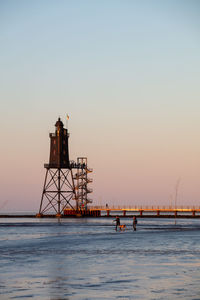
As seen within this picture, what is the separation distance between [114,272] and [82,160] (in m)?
122

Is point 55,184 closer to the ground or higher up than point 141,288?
higher up

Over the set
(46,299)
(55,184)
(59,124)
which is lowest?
(46,299)

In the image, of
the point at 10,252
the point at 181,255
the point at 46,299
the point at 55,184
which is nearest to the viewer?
the point at 46,299

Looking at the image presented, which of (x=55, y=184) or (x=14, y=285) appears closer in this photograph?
(x=14, y=285)

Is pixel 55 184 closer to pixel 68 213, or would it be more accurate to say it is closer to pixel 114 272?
pixel 68 213

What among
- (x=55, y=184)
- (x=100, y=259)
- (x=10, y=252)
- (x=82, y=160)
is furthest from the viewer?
(x=82, y=160)

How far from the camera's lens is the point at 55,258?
87.2 feet

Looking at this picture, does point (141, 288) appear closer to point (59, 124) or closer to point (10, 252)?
point (10, 252)

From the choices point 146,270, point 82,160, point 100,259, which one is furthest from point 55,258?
point 82,160

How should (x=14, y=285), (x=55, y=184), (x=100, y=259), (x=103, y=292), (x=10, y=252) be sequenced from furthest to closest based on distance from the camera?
(x=55, y=184), (x=10, y=252), (x=100, y=259), (x=14, y=285), (x=103, y=292)

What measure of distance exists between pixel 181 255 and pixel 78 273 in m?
8.71

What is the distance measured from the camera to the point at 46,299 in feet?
48.8

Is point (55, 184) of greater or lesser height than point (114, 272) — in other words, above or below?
above

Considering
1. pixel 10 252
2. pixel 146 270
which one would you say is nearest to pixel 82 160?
pixel 10 252
